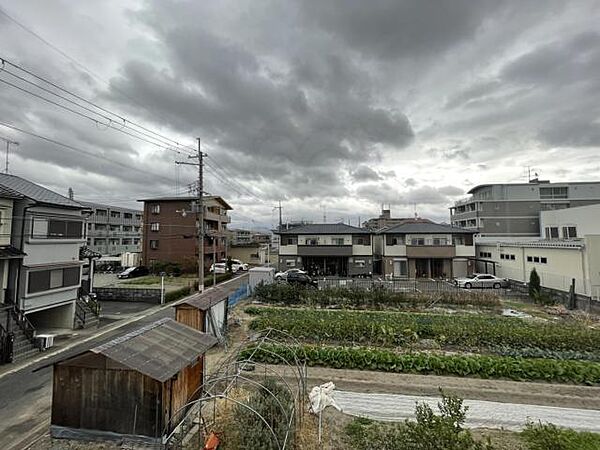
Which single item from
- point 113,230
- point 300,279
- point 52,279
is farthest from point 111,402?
point 113,230

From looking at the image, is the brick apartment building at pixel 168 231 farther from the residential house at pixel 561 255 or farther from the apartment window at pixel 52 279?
the residential house at pixel 561 255

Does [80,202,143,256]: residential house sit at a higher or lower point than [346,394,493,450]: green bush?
higher

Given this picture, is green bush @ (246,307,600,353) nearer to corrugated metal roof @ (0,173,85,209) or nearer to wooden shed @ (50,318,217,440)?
wooden shed @ (50,318,217,440)

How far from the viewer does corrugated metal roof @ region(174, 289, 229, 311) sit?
38.9ft

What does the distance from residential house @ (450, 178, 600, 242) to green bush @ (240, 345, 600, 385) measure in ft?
132

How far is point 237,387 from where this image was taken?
8094 mm

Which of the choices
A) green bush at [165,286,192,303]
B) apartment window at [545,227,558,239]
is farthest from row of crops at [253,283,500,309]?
apartment window at [545,227,558,239]

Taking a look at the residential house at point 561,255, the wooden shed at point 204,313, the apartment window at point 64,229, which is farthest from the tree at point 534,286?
the apartment window at point 64,229

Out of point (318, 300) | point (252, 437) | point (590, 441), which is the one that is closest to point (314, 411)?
point (252, 437)

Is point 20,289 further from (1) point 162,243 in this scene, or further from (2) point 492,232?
(2) point 492,232

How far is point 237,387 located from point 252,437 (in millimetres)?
3082

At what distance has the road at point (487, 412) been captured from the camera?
6.80m

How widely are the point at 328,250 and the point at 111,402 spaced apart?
26639mm

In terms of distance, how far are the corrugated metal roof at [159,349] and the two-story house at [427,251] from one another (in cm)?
2610
